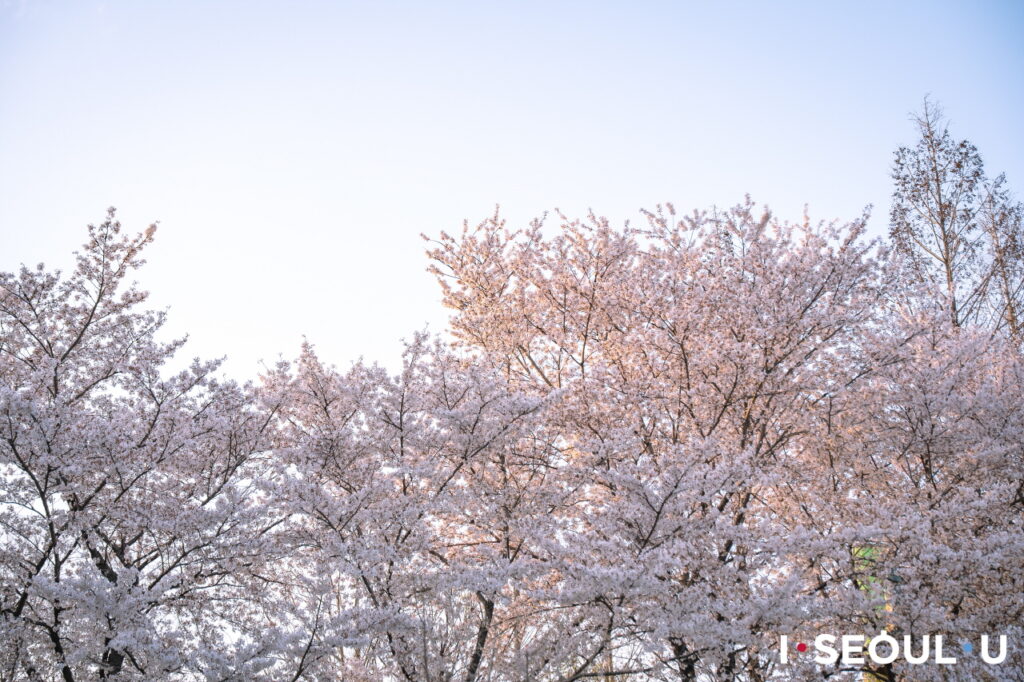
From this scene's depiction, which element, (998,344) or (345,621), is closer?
(345,621)

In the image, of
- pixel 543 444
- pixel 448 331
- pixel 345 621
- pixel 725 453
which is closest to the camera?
pixel 345 621

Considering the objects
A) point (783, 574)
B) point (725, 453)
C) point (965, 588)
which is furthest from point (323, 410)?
point (965, 588)

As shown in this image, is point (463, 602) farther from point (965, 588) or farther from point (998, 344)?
point (998, 344)

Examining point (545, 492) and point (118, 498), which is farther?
point (545, 492)

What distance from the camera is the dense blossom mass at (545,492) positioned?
7078mm

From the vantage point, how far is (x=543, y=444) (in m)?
10.1

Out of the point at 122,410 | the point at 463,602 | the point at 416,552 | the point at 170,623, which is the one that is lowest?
the point at 170,623

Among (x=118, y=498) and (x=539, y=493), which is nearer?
(x=118, y=498)

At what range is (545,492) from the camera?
8945mm

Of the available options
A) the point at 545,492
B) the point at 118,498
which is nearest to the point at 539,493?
the point at 545,492

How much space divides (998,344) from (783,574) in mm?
6683

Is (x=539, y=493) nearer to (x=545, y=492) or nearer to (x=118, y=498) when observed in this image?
(x=545, y=492)

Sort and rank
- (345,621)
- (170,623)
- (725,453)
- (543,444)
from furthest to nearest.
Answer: (543,444) < (725,453) < (170,623) < (345,621)

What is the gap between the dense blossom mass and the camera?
23.2 ft
